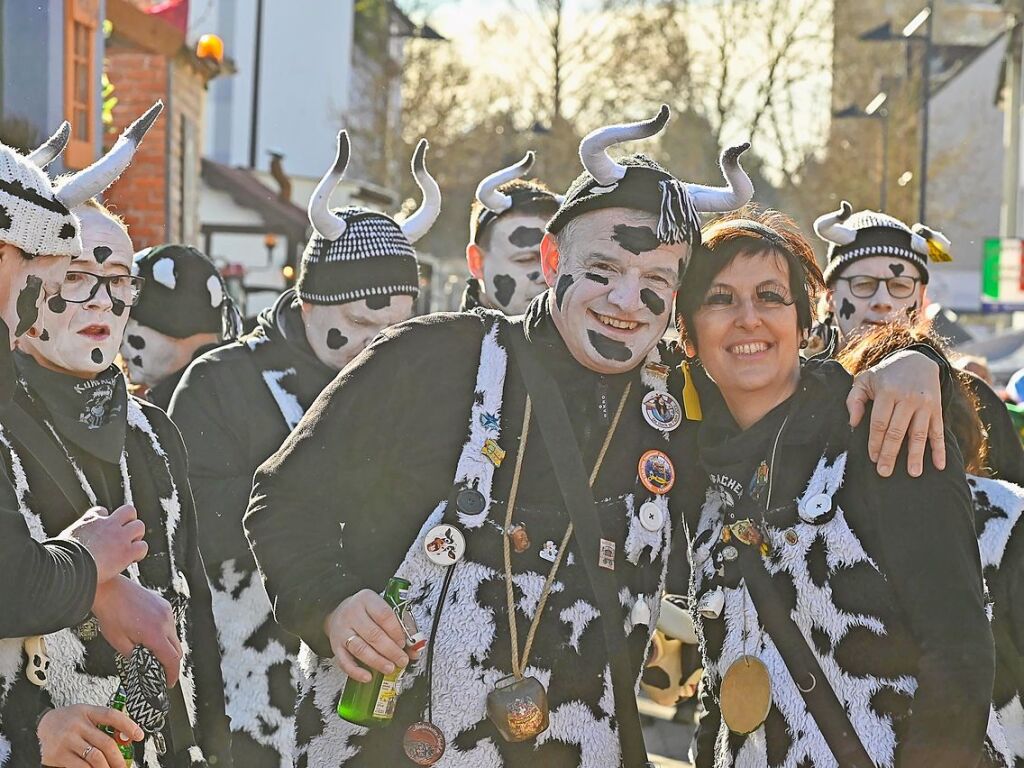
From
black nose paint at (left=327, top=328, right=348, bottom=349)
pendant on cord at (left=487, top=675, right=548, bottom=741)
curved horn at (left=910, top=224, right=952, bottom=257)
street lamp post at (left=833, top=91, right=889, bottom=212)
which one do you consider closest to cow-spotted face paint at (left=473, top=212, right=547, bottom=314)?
black nose paint at (left=327, top=328, right=348, bottom=349)

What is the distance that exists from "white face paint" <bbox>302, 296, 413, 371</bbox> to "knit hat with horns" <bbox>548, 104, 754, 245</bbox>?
6.33 feet

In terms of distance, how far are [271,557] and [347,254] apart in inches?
87.9

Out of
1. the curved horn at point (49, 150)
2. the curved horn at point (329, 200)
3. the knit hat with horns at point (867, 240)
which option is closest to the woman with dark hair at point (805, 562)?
the curved horn at point (49, 150)

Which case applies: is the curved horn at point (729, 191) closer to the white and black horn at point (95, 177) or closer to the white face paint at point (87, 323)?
the white and black horn at point (95, 177)

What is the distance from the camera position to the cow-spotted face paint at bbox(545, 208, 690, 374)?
3773 millimetres

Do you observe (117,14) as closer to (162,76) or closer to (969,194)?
(162,76)

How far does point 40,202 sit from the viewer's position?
3.22 metres

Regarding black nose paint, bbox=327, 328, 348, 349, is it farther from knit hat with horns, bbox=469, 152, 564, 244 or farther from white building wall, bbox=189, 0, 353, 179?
white building wall, bbox=189, 0, 353, 179

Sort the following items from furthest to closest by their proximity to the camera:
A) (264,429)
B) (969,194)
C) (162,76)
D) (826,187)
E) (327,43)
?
(969,194) < (327,43) < (826,187) < (162,76) < (264,429)

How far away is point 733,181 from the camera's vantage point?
12.6 ft

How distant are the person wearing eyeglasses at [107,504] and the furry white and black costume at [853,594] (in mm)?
1230

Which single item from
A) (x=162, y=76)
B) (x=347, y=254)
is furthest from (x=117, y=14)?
(x=347, y=254)

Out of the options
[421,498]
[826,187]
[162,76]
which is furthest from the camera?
[826,187]

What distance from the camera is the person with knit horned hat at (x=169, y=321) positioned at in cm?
635
